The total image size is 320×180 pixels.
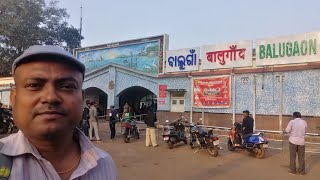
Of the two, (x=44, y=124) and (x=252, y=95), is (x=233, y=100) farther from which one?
(x=44, y=124)

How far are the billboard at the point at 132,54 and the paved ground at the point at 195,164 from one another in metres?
8.47

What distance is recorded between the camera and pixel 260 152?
10875 millimetres

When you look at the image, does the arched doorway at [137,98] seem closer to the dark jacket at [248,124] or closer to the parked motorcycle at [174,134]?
the parked motorcycle at [174,134]

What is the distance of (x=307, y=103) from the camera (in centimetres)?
1512

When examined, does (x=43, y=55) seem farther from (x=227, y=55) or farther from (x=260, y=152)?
(x=227, y=55)

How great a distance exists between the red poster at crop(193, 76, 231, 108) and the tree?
1741 centimetres

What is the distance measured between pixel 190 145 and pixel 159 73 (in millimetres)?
8574

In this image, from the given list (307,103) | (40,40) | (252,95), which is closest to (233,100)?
(252,95)

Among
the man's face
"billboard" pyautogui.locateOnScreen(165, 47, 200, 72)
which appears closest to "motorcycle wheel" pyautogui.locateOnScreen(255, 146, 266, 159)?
"billboard" pyautogui.locateOnScreen(165, 47, 200, 72)

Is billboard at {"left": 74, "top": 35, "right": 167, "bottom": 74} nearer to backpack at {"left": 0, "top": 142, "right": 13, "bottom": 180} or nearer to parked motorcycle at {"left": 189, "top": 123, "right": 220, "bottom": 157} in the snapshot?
parked motorcycle at {"left": 189, "top": 123, "right": 220, "bottom": 157}

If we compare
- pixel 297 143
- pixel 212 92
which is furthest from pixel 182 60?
pixel 297 143

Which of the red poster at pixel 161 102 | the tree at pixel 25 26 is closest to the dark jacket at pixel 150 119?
the red poster at pixel 161 102

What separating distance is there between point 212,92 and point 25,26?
1950cm

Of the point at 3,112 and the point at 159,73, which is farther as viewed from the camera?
the point at 159,73
